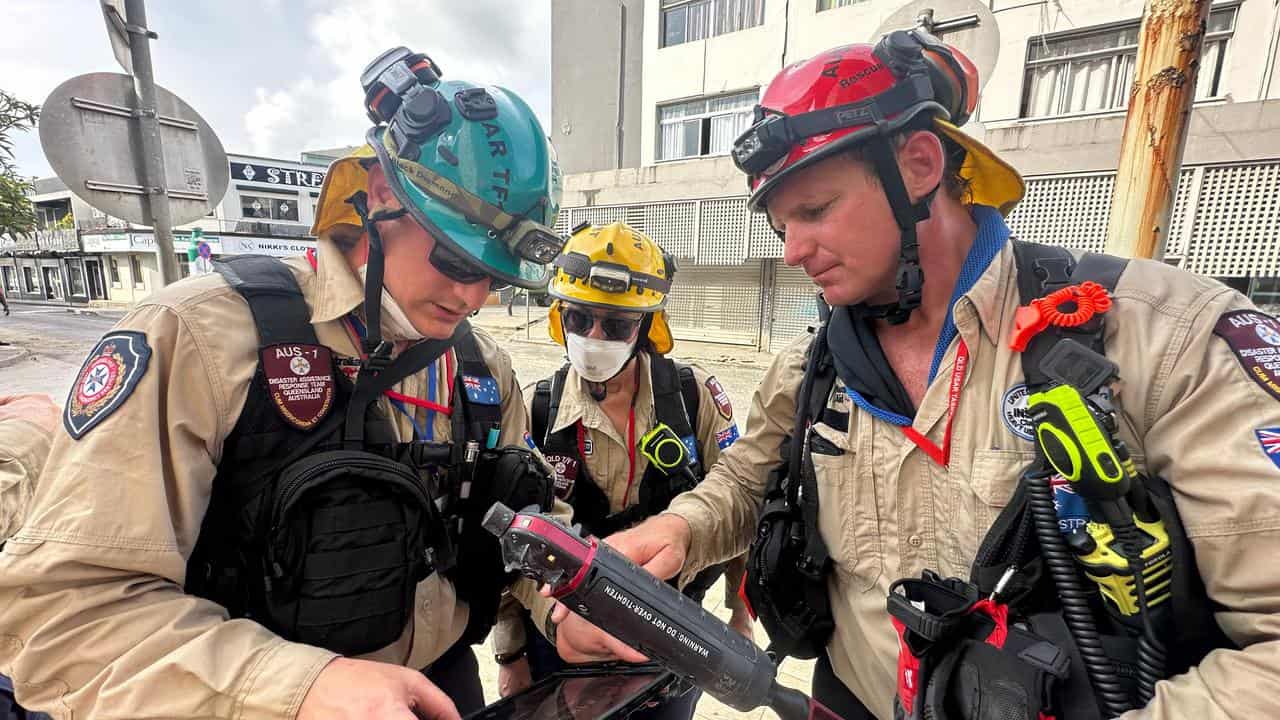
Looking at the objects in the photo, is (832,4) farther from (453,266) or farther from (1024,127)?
(453,266)

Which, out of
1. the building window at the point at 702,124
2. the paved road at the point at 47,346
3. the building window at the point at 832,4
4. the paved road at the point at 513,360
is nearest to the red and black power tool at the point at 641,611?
the paved road at the point at 513,360

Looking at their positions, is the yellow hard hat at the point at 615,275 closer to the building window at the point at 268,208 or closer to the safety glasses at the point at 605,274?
the safety glasses at the point at 605,274

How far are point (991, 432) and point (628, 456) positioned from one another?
1.69m

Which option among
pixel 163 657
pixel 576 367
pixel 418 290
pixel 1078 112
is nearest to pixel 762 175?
pixel 418 290

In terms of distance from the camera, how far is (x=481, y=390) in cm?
183

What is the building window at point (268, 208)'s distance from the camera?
2908 cm

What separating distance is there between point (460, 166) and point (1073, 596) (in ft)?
5.82

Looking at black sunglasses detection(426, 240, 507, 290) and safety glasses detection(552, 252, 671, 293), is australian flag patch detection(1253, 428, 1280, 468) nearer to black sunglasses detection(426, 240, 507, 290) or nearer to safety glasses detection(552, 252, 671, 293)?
black sunglasses detection(426, 240, 507, 290)

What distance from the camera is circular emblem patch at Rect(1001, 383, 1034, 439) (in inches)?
54.6

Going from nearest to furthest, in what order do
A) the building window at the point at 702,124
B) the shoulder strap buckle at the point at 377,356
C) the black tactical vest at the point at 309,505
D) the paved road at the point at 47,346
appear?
the black tactical vest at the point at 309,505
the shoulder strap buckle at the point at 377,356
the paved road at the point at 47,346
the building window at the point at 702,124

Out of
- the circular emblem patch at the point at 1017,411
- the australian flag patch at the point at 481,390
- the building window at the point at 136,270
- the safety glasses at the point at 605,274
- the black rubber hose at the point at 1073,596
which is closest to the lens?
the black rubber hose at the point at 1073,596

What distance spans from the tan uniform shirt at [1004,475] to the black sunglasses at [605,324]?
0.97 m

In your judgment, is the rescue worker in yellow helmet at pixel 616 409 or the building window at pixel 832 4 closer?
the rescue worker in yellow helmet at pixel 616 409

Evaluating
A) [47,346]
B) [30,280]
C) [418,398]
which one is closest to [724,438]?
[418,398]
